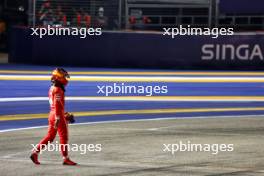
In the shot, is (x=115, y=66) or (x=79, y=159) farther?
(x=115, y=66)

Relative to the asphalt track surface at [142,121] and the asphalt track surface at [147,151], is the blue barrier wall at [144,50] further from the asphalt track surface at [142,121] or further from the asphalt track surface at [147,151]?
→ the asphalt track surface at [147,151]

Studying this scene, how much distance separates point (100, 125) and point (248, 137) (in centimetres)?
338

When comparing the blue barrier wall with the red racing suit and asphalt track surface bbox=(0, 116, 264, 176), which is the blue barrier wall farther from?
the red racing suit

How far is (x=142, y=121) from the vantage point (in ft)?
52.8

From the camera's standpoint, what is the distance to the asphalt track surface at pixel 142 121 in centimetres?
1069

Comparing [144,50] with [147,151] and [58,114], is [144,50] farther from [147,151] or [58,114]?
[58,114]

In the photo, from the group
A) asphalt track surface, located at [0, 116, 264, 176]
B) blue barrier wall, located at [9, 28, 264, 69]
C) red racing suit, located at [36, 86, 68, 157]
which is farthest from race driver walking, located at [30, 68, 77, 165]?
blue barrier wall, located at [9, 28, 264, 69]

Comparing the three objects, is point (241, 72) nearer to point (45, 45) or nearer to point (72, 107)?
point (45, 45)

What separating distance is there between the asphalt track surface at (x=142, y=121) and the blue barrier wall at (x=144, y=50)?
3.66ft

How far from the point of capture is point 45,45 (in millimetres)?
30797

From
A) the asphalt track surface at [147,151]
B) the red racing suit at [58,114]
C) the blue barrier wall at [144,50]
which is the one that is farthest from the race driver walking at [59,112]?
the blue barrier wall at [144,50]

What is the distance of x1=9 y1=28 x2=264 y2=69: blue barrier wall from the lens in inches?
1145

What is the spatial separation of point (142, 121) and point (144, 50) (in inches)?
550

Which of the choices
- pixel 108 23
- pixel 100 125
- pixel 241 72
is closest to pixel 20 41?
pixel 108 23
